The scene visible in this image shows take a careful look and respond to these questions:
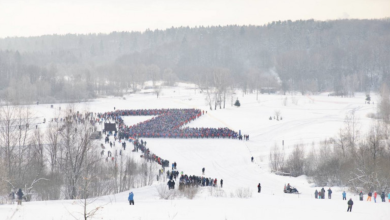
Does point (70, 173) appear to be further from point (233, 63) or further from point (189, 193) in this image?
point (233, 63)

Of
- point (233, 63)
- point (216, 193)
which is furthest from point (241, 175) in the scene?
point (233, 63)

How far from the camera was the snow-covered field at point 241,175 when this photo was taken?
586 inches

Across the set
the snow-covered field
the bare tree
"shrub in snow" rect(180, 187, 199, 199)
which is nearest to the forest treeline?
the snow-covered field

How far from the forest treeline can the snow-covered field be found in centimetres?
1941

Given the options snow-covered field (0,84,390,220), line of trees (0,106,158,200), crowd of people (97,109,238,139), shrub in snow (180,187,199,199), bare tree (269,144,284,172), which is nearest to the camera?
snow-covered field (0,84,390,220)

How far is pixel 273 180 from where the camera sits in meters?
26.8

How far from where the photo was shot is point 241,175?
28.0 metres

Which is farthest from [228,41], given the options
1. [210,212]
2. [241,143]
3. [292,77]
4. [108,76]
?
[210,212]

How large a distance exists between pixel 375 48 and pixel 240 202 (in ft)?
425

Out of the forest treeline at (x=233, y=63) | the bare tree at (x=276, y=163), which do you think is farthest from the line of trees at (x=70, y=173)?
the forest treeline at (x=233, y=63)

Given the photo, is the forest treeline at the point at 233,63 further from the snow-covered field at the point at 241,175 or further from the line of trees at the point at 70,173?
the line of trees at the point at 70,173

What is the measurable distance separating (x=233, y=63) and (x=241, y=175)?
12705 centimetres

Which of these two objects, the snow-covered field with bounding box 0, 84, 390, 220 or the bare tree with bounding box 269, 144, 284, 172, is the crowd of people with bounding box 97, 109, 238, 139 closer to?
the snow-covered field with bounding box 0, 84, 390, 220

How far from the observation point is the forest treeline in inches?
3802
